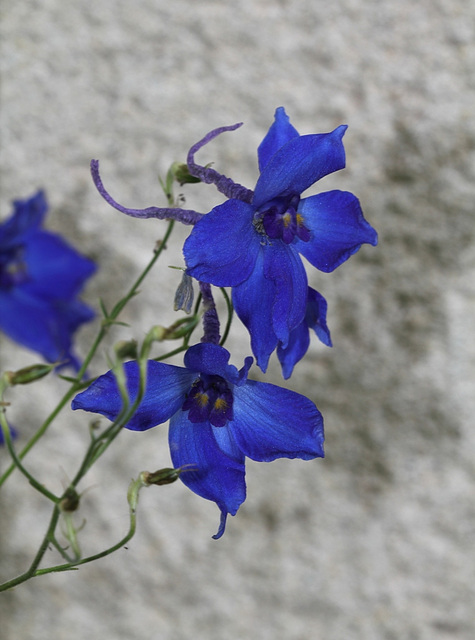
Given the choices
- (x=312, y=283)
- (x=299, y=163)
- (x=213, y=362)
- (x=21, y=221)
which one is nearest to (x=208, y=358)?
(x=213, y=362)

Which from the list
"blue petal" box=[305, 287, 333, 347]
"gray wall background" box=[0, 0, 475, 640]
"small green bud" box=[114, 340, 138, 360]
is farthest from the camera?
"gray wall background" box=[0, 0, 475, 640]

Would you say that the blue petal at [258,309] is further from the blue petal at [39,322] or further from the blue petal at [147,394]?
the blue petal at [39,322]

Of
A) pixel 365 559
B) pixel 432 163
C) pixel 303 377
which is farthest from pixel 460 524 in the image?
pixel 432 163

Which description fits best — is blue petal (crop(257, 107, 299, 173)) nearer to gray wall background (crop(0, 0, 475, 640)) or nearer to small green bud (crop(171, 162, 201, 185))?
small green bud (crop(171, 162, 201, 185))

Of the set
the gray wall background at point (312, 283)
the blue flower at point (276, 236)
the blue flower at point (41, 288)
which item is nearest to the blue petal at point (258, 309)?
the blue flower at point (276, 236)

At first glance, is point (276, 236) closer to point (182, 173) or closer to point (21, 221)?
point (182, 173)

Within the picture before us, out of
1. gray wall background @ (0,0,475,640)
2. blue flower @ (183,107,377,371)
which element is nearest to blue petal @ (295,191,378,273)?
blue flower @ (183,107,377,371)
